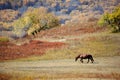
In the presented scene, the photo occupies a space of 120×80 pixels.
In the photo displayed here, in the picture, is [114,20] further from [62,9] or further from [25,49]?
[25,49]

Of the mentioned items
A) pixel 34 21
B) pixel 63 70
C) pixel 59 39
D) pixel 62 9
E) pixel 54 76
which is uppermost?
pixel 62 9

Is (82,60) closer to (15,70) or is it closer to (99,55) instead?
(99,55)

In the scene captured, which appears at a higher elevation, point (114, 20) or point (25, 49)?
point (114, 20)

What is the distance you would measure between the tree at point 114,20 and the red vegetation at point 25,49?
117 cm

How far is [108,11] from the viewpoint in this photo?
11.8m

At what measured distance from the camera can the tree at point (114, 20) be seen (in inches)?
458

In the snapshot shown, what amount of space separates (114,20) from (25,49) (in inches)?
86.0

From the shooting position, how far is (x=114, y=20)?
1168cm

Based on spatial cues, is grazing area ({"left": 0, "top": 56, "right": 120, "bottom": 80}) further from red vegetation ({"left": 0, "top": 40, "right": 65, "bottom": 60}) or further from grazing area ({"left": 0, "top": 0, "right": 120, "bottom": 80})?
red vegetation ({"left": 0, "top": 40, "right": 65, "bottom": 60})

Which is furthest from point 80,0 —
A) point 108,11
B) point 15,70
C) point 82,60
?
point 15,70

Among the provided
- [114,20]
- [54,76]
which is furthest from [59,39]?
[114,20]

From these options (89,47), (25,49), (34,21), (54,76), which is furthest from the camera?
(34,21)

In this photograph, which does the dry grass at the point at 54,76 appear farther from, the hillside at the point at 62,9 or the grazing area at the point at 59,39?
the hillside at the point at 62,9

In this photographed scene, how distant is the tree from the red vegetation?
117 cm
